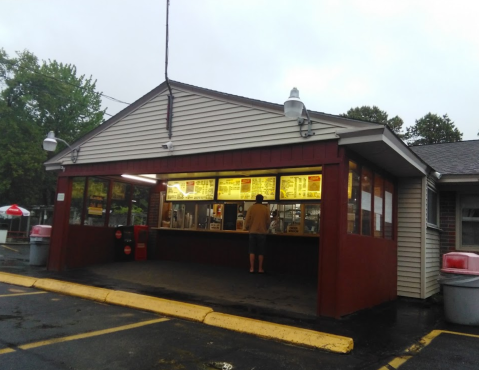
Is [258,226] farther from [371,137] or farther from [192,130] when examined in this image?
[371,137]

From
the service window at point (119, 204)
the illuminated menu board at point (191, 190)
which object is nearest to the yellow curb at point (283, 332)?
the illuminated menu board at point (191, 190)

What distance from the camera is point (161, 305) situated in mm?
6121

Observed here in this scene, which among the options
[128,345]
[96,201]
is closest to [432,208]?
[128,345]

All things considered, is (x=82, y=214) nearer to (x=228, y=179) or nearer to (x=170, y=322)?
(x=228, y=179)

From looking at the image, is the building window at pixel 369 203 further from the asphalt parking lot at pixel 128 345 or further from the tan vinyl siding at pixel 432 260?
the asphalt parking lot at pixel 128 345

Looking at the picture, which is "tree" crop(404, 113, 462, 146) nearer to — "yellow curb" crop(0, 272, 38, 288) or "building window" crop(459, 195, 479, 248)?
"building window" crop(459, 195, 479, 248)

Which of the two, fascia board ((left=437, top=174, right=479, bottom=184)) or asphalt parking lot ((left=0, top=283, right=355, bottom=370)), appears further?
fascia board ((left=437, top=174, right=479, bottom=184))

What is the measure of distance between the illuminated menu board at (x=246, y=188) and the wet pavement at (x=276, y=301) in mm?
1991

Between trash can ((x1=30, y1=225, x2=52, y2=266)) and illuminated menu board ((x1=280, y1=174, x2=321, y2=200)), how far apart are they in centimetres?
671

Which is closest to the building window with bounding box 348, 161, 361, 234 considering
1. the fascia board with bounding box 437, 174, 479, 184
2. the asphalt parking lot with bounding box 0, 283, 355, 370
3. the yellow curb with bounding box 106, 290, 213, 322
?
the asphalt parking lot with bounding box 0, 283, 355, 370

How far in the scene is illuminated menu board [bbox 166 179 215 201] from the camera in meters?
11.4

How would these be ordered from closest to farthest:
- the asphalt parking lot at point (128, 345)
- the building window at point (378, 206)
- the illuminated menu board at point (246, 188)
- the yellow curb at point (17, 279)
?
the asphalt parking lot at point (128, 345) → the building window at point (378, 206) → the yellow curb at point (17, 279) → the illuminated menu board at point (246, 188)

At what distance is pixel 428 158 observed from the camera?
1074 cm

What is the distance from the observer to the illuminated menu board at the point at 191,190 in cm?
1137
